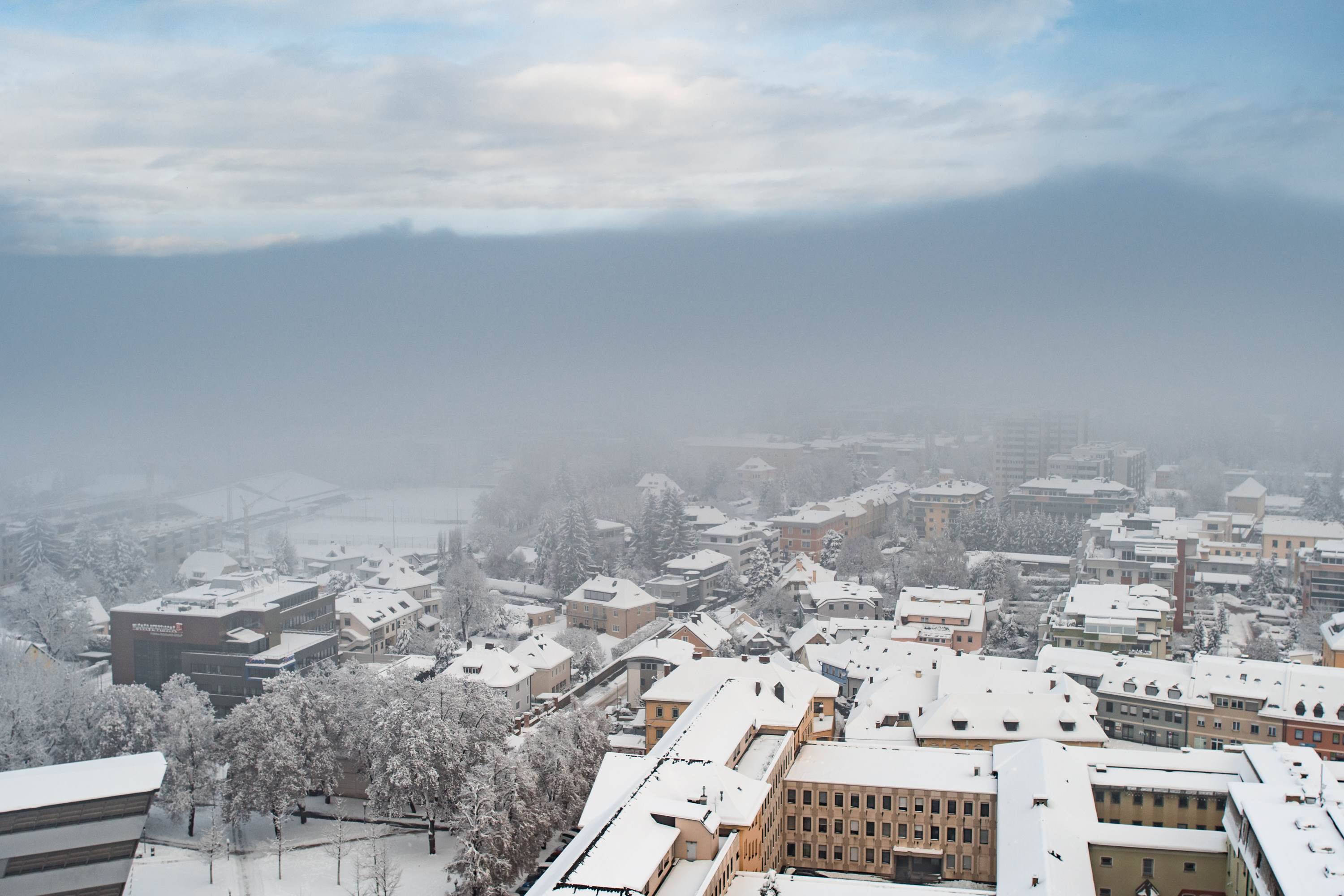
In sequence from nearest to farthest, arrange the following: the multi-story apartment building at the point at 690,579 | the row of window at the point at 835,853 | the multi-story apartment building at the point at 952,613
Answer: the row of window at the point at 835,853, the multi-story apartment building at the point at 952,613, the multi-story apartment building at the point at 690,579

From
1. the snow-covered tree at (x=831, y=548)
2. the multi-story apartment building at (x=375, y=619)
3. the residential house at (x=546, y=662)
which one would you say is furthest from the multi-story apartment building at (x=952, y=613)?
the multi-story apartment building at (x=375, y=619)

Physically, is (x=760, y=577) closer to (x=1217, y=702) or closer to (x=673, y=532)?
(x=673, y=532)

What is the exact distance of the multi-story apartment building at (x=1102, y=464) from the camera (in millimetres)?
63531

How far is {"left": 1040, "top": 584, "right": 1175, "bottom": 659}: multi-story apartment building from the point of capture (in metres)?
29.5

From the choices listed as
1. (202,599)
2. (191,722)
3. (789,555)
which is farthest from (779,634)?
(191,722)

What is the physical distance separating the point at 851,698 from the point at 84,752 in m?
17.5

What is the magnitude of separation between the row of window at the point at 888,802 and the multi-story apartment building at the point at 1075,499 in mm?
37264

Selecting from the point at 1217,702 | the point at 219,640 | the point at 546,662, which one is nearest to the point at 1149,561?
the point at 1217,702

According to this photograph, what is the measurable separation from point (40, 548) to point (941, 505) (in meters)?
41.0

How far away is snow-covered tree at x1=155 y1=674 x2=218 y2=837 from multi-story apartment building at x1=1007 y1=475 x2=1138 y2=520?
41.1 m

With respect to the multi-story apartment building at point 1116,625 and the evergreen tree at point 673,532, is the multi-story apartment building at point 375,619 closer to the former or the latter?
the evergreen tree at point 673,532

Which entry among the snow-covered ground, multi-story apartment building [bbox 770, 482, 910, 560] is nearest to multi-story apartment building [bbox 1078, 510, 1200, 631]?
multi-story apartment building [bbox 770, 482, 910, 560]

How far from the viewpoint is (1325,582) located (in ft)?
120

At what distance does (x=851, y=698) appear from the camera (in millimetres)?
28109
